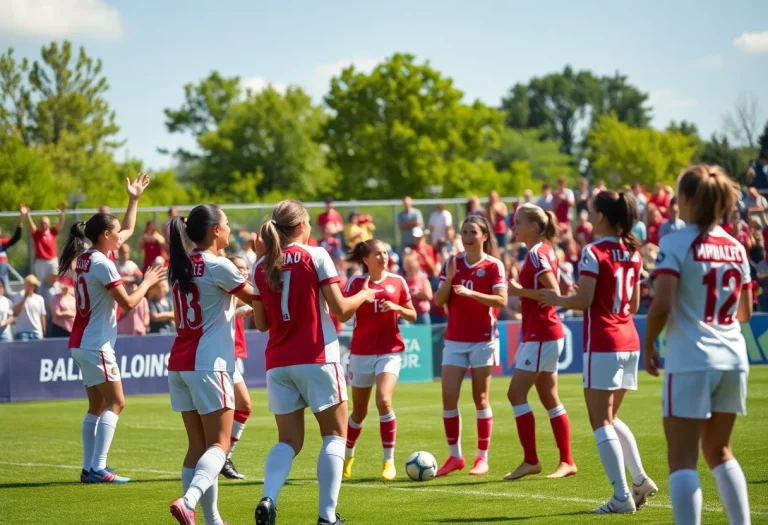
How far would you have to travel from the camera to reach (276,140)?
93312 mm

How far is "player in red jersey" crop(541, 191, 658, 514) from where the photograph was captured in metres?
7.78

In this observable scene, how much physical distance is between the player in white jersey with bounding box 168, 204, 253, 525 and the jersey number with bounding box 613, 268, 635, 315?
2736mm

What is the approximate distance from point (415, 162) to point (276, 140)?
93.4ft

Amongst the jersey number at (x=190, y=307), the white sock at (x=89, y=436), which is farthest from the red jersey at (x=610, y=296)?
the white sock at (x=89, y=436)

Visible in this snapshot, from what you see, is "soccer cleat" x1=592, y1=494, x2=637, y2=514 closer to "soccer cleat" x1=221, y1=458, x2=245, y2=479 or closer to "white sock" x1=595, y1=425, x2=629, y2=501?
"white sock" x1=595, y1=425, x2=629, y2=501

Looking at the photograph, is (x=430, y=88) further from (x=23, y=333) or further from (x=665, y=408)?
(x=665, y=408)

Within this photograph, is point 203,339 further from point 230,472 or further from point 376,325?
point 230,472

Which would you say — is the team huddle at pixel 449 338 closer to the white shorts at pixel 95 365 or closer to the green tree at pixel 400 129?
the white shorts at pixel 95 365

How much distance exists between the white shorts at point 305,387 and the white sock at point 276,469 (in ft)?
0.84

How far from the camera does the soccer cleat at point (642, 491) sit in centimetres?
803

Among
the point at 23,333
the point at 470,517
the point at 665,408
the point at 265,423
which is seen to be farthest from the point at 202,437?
the point at 23,333

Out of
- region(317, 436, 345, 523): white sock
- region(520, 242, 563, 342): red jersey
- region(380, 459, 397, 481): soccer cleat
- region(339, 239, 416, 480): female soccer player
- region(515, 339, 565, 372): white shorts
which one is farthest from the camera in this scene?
region(339, 239, 416, 480): female soccer player

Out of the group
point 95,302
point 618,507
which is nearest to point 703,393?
point 618,507

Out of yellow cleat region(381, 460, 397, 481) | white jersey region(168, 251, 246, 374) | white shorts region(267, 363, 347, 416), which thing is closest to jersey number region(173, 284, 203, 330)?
white jersey region(168, 251, 246, 374)
